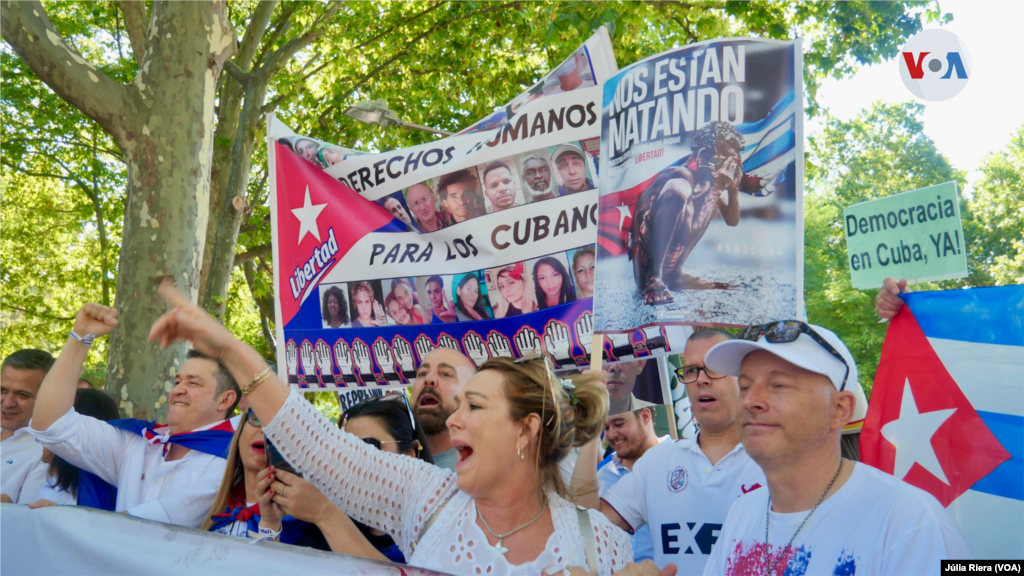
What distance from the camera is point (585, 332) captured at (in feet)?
13.5

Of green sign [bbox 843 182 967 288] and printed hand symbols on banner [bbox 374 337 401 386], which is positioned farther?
printed hand symbols on banner [bbox 374 337 401 386]

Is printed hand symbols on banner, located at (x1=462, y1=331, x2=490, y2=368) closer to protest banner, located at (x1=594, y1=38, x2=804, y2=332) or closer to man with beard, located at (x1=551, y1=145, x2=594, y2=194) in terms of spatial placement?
man with beard, located at (x1=551, y1=145, x2=594, y2=194)

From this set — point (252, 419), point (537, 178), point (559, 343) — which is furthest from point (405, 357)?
point (252, 419)

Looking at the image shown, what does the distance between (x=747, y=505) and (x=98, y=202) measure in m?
16.1

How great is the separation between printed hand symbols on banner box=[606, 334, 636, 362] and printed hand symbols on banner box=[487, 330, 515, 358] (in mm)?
601

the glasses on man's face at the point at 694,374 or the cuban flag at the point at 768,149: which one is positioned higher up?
the cuban flag at the point at 768,149

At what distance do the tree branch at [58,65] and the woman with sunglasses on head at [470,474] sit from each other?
4536mm

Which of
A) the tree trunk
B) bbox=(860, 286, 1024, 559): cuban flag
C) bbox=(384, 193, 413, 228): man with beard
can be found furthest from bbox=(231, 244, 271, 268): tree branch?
bbox=(860, 286, 1024, 559): cuban flag

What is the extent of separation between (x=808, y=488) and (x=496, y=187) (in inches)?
115

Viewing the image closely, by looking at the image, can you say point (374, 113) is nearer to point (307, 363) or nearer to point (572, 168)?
point (307, 363)

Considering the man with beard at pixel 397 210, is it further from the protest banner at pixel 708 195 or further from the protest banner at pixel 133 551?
the protest banner at pixel 133 551

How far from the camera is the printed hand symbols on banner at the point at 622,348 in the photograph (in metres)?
4.08

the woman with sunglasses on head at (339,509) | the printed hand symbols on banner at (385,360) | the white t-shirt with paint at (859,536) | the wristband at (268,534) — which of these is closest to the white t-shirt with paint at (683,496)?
the white t-shirt with paint at (859,536)

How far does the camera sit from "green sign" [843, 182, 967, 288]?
3088 millimetres
